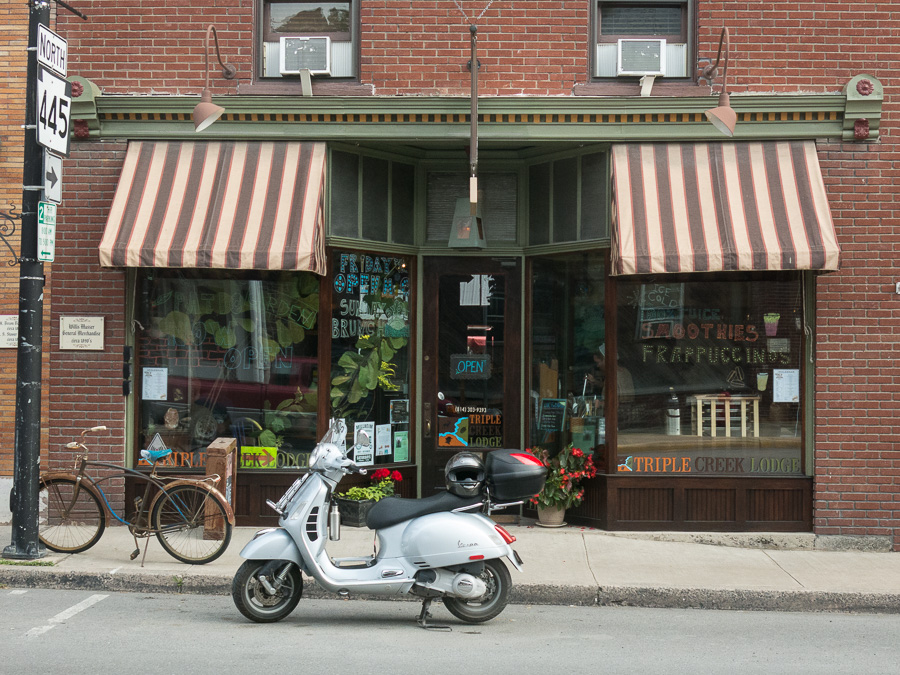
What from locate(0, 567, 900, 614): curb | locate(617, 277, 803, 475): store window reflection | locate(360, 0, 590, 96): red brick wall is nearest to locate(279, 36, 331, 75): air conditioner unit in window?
locate(360, 0, 590, 96): red brick wall

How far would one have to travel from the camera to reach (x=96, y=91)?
920 cm

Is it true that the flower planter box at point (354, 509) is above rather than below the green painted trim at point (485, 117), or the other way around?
below

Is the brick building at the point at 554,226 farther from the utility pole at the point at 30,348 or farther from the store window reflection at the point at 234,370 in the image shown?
the utility pole at the point at 30,348

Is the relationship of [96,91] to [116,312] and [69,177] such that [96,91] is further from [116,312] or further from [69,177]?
[116,312]

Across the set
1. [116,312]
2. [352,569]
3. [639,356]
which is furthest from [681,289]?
[116,312]

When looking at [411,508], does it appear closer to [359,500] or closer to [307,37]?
[359,500]

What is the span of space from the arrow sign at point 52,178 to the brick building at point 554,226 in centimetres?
78

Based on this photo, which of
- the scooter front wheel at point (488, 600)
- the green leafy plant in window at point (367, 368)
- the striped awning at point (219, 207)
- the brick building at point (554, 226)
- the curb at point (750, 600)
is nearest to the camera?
the scooter front wheel at point (488, 600)

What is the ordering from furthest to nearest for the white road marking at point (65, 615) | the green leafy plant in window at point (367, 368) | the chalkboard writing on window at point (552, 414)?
the chalkboard writing on window at point (552, 414), the green leafy plant in window at point (367, 368), the white road marking at point (65, 615)

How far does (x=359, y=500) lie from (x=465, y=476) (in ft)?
10.2

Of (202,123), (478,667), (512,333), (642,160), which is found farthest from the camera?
(512,333)

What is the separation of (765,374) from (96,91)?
7.68 meters

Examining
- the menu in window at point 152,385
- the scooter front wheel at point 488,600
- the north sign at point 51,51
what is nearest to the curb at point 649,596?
the scooter front wheel at point 488,600

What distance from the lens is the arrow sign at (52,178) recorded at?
788 centimetres
